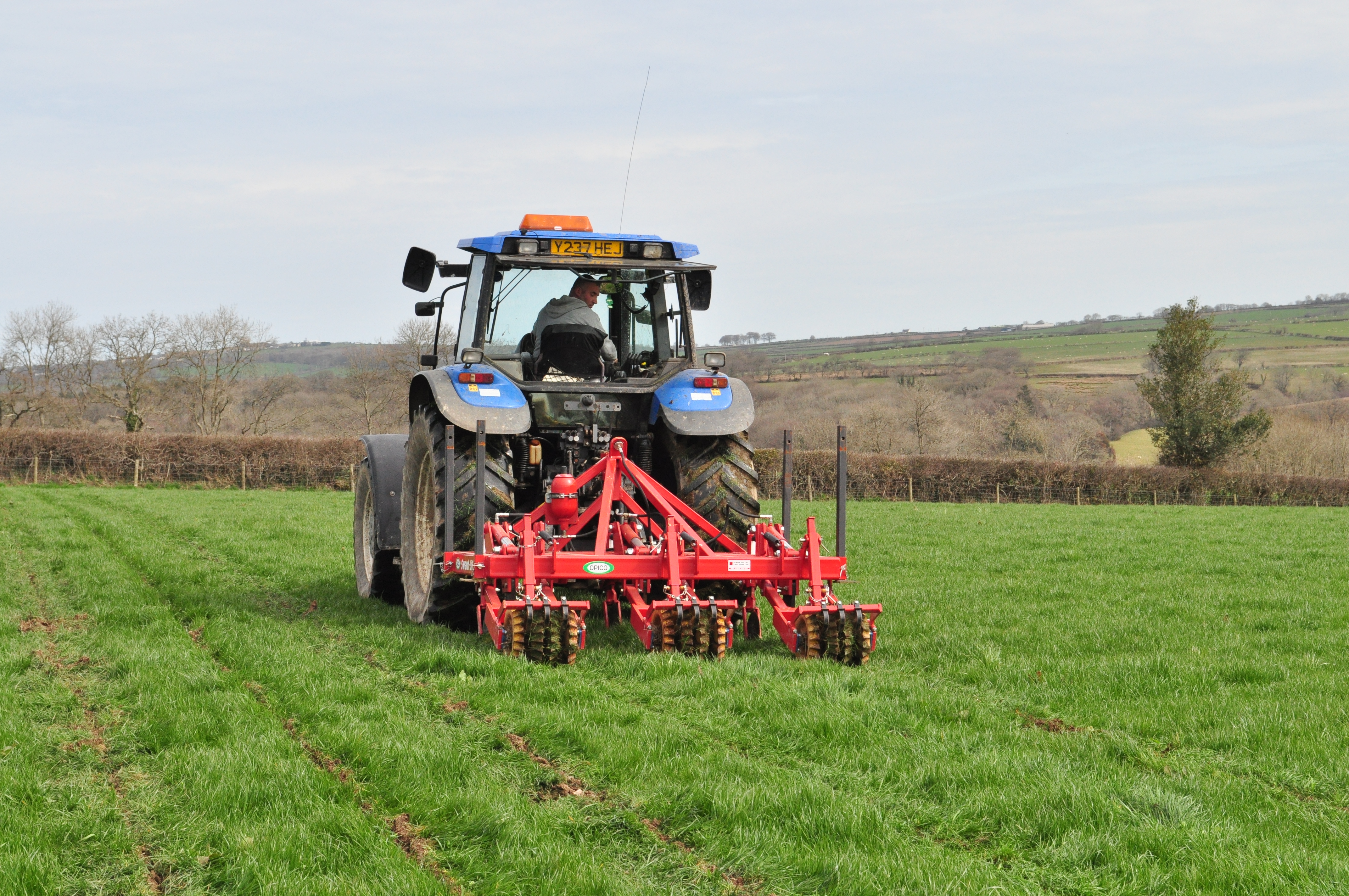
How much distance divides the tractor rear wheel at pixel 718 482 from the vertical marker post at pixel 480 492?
4.94 feet

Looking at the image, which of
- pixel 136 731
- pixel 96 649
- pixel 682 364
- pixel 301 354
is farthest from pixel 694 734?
pixel 301 354

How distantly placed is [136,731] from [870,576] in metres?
8.23

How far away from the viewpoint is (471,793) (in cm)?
468

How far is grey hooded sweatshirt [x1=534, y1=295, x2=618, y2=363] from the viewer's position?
8.70 m

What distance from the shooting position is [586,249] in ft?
28.1

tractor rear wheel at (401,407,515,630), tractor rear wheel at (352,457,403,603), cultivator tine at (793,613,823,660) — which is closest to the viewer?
cultivator tine at (793,613,823,660)

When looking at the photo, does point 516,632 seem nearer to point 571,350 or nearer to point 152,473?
point 571,350

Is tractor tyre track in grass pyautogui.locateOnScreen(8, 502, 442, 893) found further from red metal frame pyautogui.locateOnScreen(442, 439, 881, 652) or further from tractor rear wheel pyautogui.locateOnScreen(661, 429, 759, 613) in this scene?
tractor rear wheel pyautogui.locateOnScreen(661, 429, 759, 613)

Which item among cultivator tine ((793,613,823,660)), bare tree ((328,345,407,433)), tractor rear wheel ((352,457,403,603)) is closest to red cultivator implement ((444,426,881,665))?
cultivator tine ((793,613,823,660))

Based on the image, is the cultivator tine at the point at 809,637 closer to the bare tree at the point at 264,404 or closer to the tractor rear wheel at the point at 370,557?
the tractor rear wheel at the point at 370,557

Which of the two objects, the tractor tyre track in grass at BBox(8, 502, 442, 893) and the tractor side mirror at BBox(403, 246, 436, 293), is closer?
the tractor tyre track in grass at BBox(8, 502, 442, 893)

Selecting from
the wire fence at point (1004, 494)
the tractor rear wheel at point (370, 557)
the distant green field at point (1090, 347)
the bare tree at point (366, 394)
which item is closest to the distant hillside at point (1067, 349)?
the distant green field at point (1090, 347)

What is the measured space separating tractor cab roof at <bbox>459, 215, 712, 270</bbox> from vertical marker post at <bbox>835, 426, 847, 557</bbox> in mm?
1829

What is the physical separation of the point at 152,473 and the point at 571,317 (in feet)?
99.2
